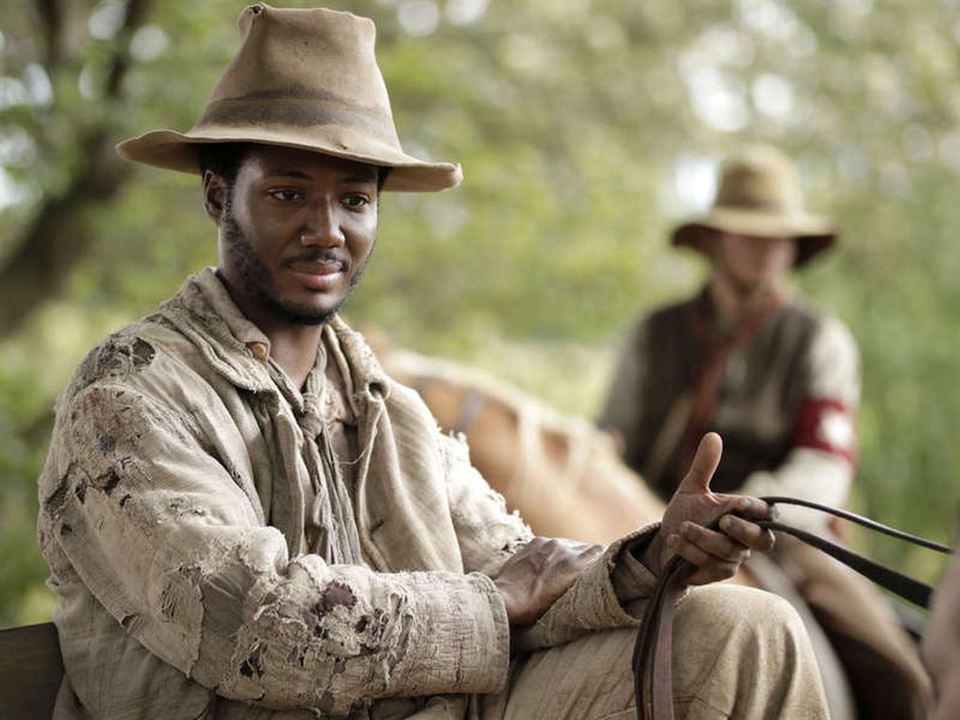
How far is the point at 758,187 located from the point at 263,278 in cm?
348

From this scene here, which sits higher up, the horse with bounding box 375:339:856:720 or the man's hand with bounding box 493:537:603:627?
the man's hand with bounding box 493:537:603:627

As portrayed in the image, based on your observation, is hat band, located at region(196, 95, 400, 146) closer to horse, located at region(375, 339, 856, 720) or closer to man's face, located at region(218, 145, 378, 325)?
man's face, located at region(218, 145, 378, 325)

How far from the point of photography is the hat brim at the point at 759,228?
17.7 feet

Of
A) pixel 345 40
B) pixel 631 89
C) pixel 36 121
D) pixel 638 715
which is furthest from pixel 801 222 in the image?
pixel 631 89

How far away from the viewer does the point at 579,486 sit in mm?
4020

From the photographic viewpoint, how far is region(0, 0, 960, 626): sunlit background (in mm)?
5352

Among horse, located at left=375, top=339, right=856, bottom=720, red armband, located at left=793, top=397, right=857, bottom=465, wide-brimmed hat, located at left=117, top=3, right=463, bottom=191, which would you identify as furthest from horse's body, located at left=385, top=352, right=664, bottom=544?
wide-brimmed hat, located at left=117, top=3, right=463, bottom=191

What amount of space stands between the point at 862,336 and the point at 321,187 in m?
7.55

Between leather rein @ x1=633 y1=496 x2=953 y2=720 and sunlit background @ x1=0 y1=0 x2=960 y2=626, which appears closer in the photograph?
leather rein @ x1=633 y1=496 x2=953 y2=720

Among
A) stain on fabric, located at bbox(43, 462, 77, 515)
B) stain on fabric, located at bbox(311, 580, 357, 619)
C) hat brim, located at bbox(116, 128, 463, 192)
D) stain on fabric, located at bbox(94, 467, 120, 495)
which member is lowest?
stain on fabric, located at bbox(311, 580, 357, 619)

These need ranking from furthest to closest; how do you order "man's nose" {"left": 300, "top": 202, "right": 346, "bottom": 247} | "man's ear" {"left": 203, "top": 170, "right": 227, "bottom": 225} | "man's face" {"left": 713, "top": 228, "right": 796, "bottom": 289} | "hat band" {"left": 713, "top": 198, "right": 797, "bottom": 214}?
"hat band" {"left": 713, "top": 198, "right": 797, "bottom": 214} → "man's face" {"left": 713, "top": 228, "right": 796, "bottom": 289} → "man's ear" {"left": 203, "top": 170, "right": 227, "bottom": 225} → "man's nose" {"left": 300, "top": 202, "right": 346, "bottom": 247}

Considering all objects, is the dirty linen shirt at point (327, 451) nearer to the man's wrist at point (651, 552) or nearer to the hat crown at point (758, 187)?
the man's wrist at point (651, 552)

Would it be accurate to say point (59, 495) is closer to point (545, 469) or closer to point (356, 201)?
point (356, 201)

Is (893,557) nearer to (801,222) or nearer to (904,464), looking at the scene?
(904,464)
